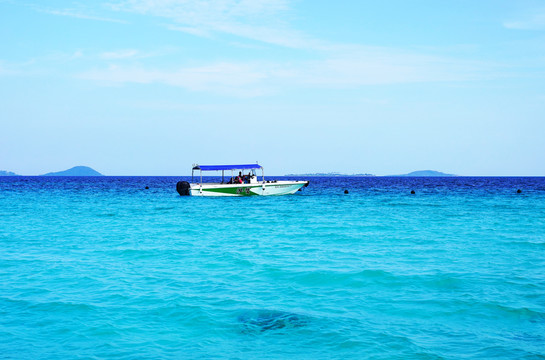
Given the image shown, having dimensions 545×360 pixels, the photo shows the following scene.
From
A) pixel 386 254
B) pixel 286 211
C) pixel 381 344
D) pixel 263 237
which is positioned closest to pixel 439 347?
pixel 381 344

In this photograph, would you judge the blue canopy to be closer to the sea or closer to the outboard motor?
the outboard motor

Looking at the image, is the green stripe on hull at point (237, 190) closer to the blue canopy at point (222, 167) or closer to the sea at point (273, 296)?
the blue canopy at point (222, 167)

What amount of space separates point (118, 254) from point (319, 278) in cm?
872

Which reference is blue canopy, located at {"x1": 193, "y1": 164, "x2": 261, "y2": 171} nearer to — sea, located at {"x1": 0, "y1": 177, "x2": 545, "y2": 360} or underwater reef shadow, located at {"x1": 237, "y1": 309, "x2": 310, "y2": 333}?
sea, located at {"x1": 0, "y1": 177, "x2": 545, "y2": 360}

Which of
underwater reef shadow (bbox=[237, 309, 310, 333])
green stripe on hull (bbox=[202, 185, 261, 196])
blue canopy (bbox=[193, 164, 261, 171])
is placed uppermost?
blue canopy (bbox=[193, 164, 261, 171])

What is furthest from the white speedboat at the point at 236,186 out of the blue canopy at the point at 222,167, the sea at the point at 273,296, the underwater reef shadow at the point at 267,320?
the underwater reef shadow at the point at 267,320

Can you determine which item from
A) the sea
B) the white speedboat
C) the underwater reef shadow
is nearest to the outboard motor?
the white speedboat

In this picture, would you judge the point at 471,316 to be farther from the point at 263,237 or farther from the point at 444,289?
the point at 263,237

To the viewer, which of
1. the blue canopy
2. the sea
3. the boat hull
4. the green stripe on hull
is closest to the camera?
the sea

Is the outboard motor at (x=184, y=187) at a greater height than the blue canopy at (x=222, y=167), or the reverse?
the blue canopy at (x=222, y=167)

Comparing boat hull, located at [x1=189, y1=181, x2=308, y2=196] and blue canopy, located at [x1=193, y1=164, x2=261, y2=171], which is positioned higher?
blue canopy, located at [x1=193, y1=164, x2=261, y2=171]

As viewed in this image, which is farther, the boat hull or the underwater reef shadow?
the boat hull

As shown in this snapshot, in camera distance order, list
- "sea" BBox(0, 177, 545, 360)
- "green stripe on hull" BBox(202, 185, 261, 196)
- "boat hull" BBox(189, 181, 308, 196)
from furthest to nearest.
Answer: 1. "green stripe on hull" BBox(202, 185, 261, 196)
2. "boat hull" BBox(189, 181, 308, 196)
3. "sea" BBox(0, 177, 545, 360)

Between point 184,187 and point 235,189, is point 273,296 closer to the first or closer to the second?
point 235,189
